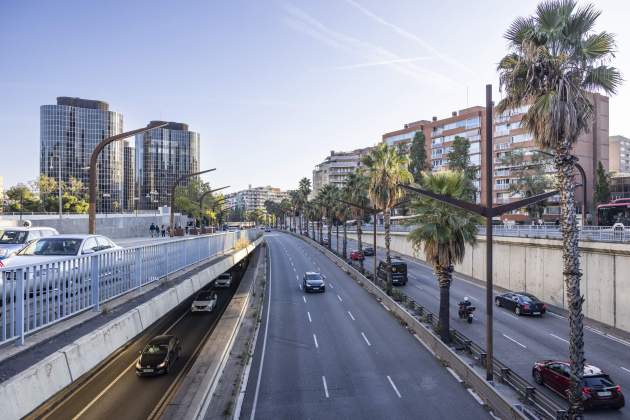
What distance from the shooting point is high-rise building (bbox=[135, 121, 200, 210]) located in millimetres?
170625

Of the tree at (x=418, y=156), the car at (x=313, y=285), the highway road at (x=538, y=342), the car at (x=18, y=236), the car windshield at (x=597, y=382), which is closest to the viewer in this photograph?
the car windshield at (x=597, y=382)

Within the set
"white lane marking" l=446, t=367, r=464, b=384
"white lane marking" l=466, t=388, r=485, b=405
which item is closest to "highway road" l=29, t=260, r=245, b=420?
"white lane marking" l=466, t=388, r=485, b=405

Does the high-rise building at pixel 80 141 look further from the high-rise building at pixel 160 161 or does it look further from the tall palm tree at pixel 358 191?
the tall palm tree at pixel 358 191

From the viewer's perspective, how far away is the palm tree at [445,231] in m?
22.2

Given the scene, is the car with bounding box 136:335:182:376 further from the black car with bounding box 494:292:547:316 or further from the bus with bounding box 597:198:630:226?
the bus with bounding box 597:198:630:226

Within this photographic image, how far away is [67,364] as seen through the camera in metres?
6.08

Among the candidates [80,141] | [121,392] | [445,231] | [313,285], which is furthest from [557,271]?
[80,141]

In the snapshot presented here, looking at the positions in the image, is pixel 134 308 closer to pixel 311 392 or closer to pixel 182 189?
pixel 311 392

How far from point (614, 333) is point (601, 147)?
59.7 metres

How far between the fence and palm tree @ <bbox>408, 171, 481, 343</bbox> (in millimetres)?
14383

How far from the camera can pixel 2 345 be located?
6125mm

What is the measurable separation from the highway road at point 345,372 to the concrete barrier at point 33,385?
10.4 m


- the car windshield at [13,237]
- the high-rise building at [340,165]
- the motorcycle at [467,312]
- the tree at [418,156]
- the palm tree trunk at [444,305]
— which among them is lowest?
the motorcycle at [467,312]

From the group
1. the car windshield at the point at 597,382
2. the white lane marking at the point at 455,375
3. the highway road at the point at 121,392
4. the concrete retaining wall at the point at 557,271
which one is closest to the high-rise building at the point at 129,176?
the concrete retaining wall at the point at 557,271
